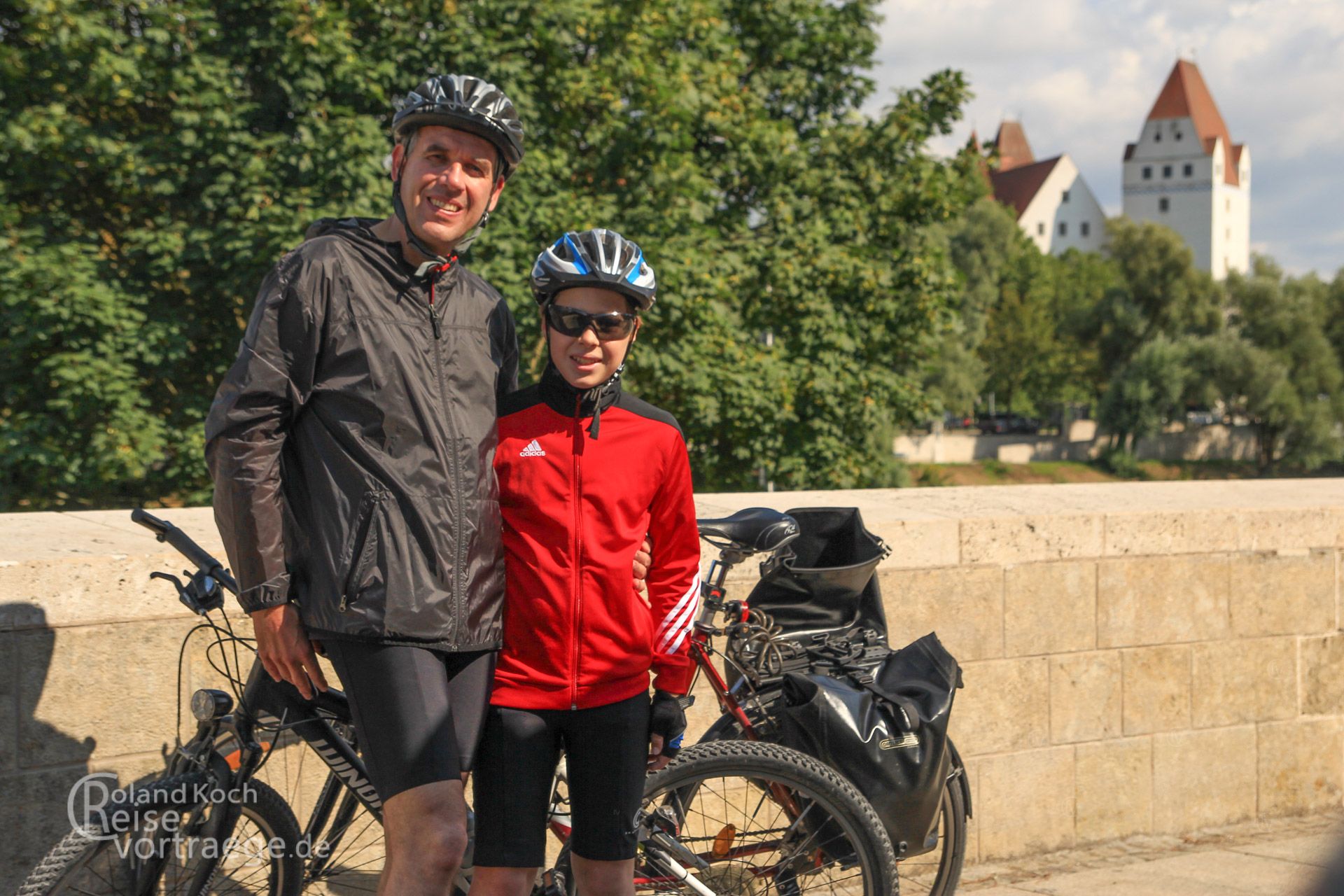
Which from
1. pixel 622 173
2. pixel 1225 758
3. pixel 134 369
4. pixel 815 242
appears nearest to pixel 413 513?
pixel 1225 758

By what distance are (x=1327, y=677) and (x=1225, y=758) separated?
63 centimetres

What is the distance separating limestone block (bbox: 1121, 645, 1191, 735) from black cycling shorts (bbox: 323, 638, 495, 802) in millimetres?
3166

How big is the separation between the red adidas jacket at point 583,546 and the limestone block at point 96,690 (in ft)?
3.99

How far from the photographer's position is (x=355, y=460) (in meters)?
2.14

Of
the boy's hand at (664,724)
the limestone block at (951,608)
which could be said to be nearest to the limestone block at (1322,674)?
the limestone block at (951,608)

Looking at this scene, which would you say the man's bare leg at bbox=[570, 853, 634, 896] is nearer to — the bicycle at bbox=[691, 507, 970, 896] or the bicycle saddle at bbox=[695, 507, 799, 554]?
the bicycle at bbox=[691, 507, 970, 896]

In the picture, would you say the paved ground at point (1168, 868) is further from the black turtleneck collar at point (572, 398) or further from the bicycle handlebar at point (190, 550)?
the bicycle handlebar at point (190, 550)

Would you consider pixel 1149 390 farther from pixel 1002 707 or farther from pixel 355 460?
pixel 355 460

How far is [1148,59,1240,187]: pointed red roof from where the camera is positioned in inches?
4245

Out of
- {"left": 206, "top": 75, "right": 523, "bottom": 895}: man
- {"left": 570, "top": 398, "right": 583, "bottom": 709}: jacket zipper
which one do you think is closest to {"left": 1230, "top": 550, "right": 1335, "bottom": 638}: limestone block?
{"left": 570, "top": 398, "right": 583, "bottom": 709}: jacket zipper

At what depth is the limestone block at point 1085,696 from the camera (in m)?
4.44

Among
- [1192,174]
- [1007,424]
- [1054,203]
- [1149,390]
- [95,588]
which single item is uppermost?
[1192,174]

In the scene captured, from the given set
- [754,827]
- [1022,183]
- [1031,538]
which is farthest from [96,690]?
[1022,183]

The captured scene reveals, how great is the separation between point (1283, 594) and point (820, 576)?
2689 millimetres
